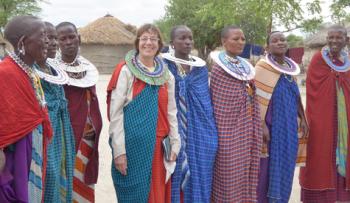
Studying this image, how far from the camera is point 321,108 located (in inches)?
188

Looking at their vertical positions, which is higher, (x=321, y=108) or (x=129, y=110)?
(x=129, y=110)

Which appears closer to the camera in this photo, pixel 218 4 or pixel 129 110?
pixel 129 110

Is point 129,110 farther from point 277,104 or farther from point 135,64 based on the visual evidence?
point 277,104

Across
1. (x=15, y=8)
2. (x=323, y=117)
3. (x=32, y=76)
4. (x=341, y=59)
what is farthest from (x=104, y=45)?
(x=32, y=76)

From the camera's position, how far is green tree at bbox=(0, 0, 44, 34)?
26531mm

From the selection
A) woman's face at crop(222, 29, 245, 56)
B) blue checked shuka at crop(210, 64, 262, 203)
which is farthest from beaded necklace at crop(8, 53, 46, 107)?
woman's face at crop(222, 29, 245, 56)

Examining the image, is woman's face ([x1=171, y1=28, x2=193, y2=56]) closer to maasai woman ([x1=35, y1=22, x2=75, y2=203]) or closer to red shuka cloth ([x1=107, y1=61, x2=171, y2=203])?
red shuka cloth ([x1=107, y1=61, x2=171, y2=203])

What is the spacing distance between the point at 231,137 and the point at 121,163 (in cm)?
111

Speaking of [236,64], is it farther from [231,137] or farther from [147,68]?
[147,68]

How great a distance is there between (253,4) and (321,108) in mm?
7832

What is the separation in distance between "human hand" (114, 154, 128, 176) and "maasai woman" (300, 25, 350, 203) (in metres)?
2.35

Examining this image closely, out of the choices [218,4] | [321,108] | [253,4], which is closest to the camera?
[321,108]

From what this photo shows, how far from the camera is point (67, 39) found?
367cm

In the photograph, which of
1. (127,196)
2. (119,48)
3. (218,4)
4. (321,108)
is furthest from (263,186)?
(119,48)
